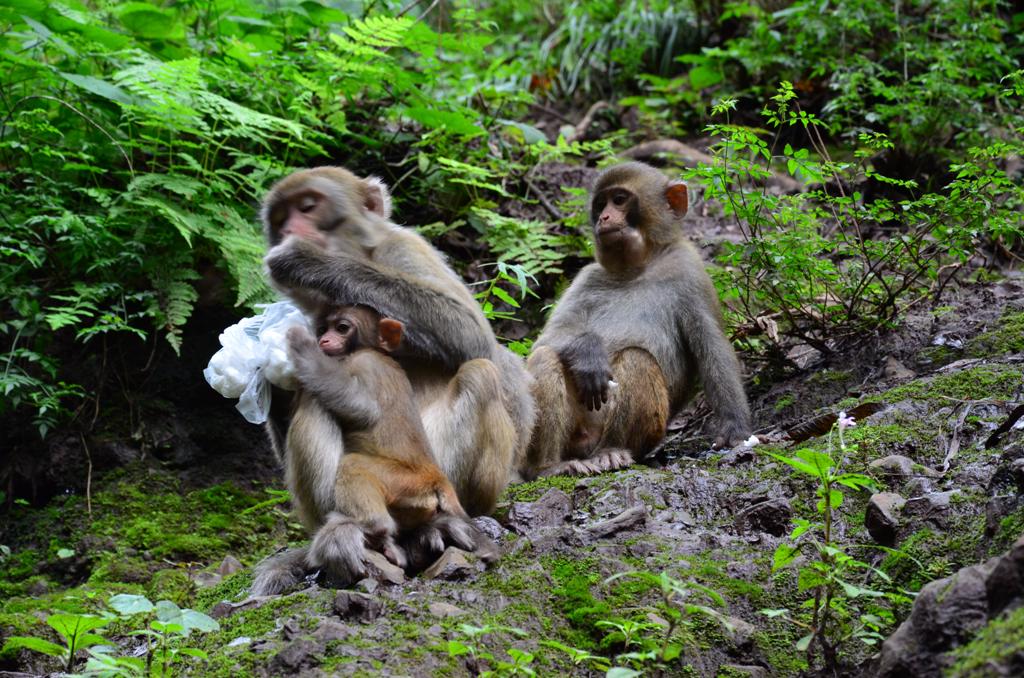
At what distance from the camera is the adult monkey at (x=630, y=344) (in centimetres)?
700

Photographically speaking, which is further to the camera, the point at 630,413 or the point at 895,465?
the point at 630,413

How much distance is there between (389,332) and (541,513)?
1.30m

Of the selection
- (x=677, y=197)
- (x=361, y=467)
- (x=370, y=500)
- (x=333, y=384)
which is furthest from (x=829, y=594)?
(x=677, y=197)

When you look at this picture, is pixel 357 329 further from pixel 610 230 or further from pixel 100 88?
pixel 100 88

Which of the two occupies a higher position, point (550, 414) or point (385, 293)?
point (385, 293)

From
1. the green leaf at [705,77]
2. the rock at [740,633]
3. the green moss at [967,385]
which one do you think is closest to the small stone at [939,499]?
the rock at [740,633]

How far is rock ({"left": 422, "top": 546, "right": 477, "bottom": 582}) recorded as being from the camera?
4547mm

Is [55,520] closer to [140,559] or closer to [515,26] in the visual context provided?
[140,559]

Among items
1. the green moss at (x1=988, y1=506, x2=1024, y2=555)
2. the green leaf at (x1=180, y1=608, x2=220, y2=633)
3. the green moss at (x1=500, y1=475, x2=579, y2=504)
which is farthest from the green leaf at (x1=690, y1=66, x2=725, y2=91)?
the green leaf at (x1=180, y1=608, x2=220, y2=633)

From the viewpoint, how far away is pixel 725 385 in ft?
23.4

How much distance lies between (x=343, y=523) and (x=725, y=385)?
339cm

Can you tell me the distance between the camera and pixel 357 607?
13.4 feet

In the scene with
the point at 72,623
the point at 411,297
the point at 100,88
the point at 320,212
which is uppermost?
the point at 100,88

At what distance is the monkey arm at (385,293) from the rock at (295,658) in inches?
74.9
